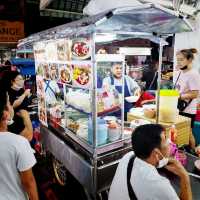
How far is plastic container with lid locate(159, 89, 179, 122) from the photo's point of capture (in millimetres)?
2648

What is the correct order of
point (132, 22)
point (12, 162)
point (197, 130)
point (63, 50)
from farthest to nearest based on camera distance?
point (197, 130)
point (63, 50)
point (132, 22)
point (12, 162)

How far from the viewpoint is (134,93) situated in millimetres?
Answer: 3838

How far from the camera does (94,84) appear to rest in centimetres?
212

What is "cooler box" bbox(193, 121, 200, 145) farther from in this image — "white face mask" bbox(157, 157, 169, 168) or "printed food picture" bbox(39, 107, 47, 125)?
"printed food picture" bbox(39, 107, 47, 125)

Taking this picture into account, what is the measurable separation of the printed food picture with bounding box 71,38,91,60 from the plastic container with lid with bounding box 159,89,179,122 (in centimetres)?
111

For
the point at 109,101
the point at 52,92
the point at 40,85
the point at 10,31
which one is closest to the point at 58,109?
the point at 52,92

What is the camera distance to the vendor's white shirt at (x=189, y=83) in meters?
3.58

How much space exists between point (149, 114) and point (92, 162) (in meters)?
1.00

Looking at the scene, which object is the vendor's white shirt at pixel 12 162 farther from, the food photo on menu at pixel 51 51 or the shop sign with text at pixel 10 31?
the shop sign with text at pixel 10 31

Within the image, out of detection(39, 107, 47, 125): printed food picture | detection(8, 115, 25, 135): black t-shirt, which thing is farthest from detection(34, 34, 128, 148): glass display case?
detection(8, 115, 25, 135): black t-shirt

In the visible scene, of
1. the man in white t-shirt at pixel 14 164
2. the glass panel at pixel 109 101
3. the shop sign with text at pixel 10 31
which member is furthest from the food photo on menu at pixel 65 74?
the shop sign with text at pixel 10 31

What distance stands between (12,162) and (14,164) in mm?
24

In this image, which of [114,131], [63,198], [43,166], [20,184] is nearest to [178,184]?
[114,131]

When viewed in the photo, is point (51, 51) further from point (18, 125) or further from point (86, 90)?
point (18, 125)
